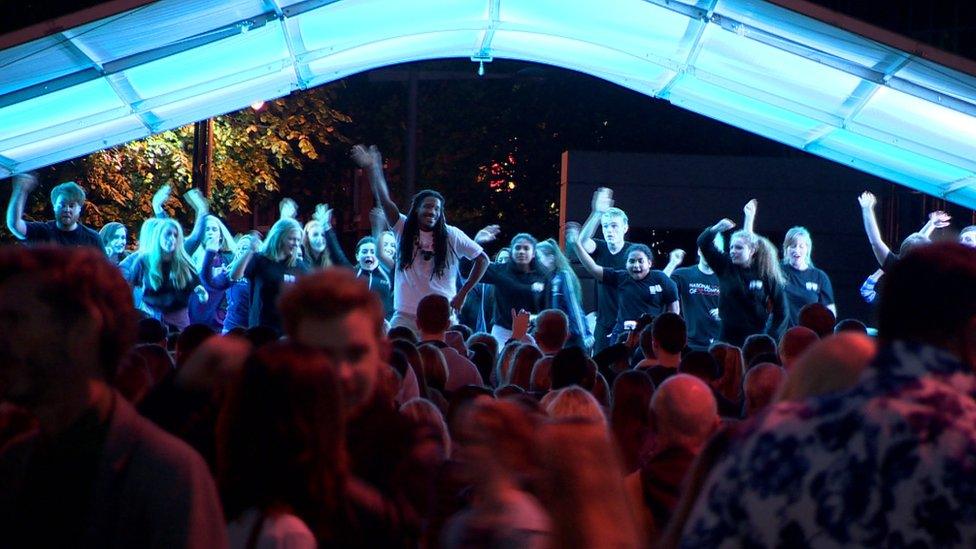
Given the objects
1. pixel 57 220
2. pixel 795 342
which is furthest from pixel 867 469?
pixel 57 220

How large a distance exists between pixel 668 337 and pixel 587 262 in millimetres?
6076

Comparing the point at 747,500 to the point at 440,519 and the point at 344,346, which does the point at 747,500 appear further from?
the point at 440,519

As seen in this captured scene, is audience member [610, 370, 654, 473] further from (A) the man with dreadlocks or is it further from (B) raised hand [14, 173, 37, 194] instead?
(B) raised hand [14, 173, 37, 194]

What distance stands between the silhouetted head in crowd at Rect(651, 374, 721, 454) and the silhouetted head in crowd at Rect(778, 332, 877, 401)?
1.73 meters

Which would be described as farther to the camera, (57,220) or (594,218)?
(594,218)

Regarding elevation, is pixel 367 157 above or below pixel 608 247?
above

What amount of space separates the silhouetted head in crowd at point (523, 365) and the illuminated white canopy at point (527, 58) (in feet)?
13.1

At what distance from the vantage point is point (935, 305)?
8.36ft

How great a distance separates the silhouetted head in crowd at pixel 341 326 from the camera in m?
3.62

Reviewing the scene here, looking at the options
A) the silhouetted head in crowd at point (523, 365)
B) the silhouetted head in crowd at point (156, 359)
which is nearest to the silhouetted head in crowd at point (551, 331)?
the silhouetted head in crowd at point (523, 365)

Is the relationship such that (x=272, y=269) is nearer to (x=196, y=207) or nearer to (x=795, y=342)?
(x=196, y=207)

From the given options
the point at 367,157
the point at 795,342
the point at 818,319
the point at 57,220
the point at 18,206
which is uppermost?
the point at 367,157

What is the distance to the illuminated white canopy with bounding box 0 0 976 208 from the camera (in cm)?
1070

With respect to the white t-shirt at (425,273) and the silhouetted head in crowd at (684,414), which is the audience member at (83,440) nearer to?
the silhouetted head in crowd at (684,414)
